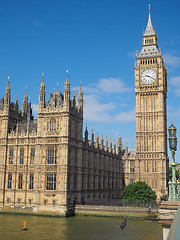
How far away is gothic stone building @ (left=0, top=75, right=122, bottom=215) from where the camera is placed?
60.2 m

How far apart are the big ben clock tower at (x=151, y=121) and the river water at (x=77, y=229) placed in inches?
1506

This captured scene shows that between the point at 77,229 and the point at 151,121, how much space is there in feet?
185

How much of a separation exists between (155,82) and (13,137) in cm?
5057

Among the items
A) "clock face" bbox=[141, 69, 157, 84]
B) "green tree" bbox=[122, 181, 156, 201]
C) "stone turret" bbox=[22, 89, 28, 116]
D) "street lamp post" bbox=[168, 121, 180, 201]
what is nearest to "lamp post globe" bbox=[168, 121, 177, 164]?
"street lamp post" bbox=[168, 121, 180, 201]

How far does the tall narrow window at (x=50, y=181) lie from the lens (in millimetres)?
60344

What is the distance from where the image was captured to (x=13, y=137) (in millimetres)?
66938

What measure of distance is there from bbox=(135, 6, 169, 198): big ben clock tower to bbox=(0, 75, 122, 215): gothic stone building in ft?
86.0

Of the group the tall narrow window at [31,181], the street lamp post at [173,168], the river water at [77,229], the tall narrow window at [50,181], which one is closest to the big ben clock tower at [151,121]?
the river water at [77,229]

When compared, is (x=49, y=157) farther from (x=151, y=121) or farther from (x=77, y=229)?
(x=151, y=121)

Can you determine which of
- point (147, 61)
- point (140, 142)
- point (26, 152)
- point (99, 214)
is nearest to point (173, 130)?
point (99, 214)

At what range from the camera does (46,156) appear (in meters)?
62.2

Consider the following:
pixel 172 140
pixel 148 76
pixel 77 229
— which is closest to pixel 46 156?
pixel 77 229

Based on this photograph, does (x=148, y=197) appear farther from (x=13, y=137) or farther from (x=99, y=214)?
(x=13, y=137)

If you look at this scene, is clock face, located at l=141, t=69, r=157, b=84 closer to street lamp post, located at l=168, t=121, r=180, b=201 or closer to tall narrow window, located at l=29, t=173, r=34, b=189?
tall narrow window, located at l=29, t=173, r=34, b=189
